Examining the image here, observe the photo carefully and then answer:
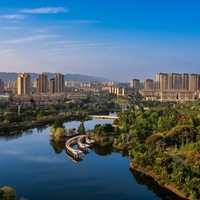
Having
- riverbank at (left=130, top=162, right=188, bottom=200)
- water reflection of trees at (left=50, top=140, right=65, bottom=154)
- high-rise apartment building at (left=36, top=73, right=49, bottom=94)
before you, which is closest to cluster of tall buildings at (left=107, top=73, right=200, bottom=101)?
high-rise apartment building at (left=36, top=73, right=49, bottom=94)

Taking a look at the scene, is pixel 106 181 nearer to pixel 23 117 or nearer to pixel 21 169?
pixel 21 169

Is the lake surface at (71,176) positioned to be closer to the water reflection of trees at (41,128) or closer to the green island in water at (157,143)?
the green island in water at (157,143)

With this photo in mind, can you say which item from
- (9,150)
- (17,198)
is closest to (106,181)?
(17,198)

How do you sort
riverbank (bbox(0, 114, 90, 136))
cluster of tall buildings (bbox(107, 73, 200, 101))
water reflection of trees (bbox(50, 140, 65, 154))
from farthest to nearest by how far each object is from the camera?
cluster of tall buildings (bbox(107, 73, 200, 101)) < riverbank (bbox(0, 114, 90, 136)) < water reflection of trees (bbox(50, 140, 65, 154))

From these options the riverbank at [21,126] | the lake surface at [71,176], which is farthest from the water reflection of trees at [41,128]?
the lake surface at [71,176]

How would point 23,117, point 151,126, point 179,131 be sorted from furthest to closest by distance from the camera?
1. point 23,117
2. point 151,126
3. point 179,131

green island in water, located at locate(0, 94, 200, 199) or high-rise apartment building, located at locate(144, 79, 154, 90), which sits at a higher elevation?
high-rise apartment building, located at locate(144, 79, 154, 90)

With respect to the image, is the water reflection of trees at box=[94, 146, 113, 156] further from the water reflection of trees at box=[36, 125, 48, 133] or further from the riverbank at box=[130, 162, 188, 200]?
the water reflection of trees at box=[36, 125, 48, 133]
